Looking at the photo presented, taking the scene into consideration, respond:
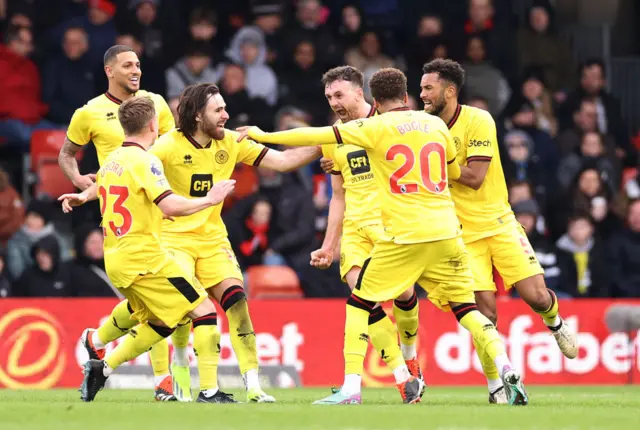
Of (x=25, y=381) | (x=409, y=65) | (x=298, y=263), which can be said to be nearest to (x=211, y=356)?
(x=25, y=381)

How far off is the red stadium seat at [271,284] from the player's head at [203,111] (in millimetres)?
5686

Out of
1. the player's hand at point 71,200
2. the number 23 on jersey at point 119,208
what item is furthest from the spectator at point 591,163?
the number 23 on jersey at point 119,208

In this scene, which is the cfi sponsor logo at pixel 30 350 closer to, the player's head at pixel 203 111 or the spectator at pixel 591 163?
the player's head at pixel 203 111

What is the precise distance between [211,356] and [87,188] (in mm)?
1942

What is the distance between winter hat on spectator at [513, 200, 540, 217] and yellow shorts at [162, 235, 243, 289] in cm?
687

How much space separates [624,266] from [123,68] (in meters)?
8.14

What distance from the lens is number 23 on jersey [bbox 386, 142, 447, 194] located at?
396 inches

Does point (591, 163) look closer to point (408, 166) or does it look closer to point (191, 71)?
point (191, 71)

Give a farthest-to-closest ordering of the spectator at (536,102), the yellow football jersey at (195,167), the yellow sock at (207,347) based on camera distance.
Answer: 1. the spectator at (536,102)
2. the yellow football jersey at (195,167)
3. the yellow sock at (207,347)

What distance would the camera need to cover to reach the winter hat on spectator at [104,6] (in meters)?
18.6

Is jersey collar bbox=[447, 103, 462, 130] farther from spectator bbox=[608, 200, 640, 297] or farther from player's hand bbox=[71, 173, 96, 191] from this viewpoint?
spectator bbox=[608, 200, 640, 297]

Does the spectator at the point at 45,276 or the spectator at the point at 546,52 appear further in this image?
the spectator at the point at 546,52

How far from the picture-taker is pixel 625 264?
57.7ft

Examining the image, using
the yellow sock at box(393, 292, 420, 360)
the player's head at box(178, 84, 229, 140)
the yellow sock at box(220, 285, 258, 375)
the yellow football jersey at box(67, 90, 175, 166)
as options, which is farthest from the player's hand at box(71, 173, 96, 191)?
the yellow sock at box(393, 292, 420, 360)
